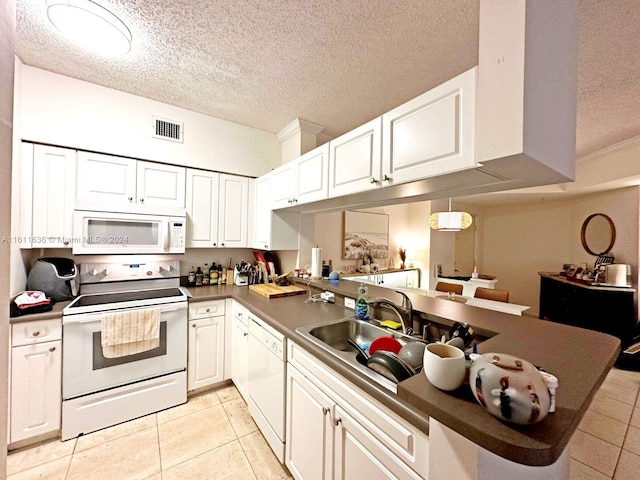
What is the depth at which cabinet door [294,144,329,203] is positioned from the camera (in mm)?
1841

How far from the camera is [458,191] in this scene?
56.4 inches

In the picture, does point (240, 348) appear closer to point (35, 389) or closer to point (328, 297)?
point (328, 297)

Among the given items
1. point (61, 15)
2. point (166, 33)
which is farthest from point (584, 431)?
point (61, 15)

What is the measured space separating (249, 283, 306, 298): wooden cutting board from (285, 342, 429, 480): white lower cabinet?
0.80 metres

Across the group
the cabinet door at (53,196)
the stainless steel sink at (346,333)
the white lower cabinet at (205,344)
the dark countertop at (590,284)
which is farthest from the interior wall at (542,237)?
the cabinet door at (53,196)

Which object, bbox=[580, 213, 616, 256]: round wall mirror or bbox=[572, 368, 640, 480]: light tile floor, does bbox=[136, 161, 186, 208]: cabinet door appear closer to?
bbox=[572, 368, 640, 480]: light tile floor

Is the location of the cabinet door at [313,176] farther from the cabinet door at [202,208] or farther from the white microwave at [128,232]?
the white microwave at [128,232]

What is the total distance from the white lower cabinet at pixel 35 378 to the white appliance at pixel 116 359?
6cm

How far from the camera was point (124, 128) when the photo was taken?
2.17 meters

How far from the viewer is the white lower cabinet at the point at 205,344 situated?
217cm

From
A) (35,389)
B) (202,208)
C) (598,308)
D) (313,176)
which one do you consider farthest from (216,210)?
(598,308)

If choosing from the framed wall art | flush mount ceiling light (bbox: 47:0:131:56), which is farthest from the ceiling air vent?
the framed wall art

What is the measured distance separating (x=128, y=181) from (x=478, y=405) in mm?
2781

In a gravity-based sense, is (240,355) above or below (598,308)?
below
